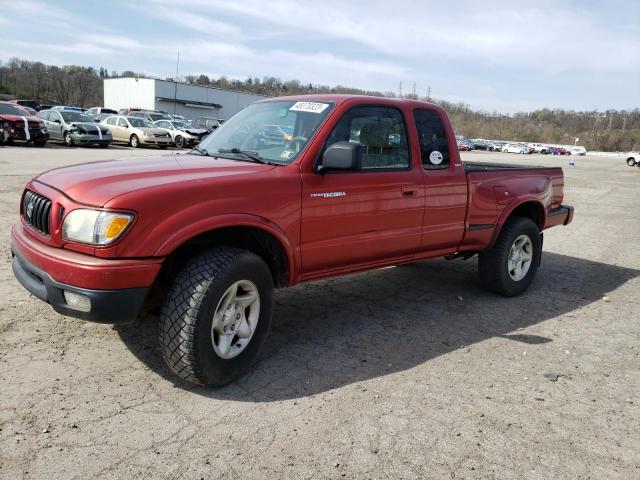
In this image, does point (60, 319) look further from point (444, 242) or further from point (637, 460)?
point (637, 460)

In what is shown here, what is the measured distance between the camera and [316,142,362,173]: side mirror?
3654mm

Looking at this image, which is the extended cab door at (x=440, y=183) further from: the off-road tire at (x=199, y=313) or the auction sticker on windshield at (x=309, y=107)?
the off-road tire at (x=199, y=313)

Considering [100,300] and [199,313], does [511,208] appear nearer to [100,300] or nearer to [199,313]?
[199,313]

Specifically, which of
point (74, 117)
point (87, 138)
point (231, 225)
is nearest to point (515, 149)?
point (74, 117)

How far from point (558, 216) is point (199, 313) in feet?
16.0

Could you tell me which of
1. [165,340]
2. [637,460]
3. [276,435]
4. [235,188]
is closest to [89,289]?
[165,340]

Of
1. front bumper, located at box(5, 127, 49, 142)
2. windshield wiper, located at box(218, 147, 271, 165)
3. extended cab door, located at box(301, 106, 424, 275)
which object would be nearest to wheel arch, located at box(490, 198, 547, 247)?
extended cab door, located at box(301, 106, 424, 275)

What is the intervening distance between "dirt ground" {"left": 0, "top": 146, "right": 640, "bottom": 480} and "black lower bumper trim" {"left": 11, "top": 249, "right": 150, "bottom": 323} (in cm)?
55

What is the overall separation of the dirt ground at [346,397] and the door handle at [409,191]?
1.17m

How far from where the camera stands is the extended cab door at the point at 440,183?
4.71 metres

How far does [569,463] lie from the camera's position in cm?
287

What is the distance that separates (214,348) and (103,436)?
2.57ft

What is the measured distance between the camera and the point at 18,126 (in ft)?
66.8

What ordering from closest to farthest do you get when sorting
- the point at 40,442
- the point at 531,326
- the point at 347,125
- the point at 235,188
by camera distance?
1. the point at 40,442
2. the point at 235,188
3. the point at 347,125
4. the point at 531,326
